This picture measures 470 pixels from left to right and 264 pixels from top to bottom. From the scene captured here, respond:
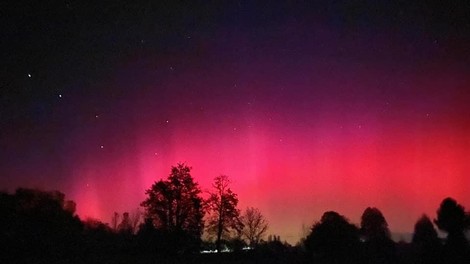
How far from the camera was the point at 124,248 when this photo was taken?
51.8m

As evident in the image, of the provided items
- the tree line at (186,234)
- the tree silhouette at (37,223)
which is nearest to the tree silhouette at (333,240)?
the tree line at (186,234)

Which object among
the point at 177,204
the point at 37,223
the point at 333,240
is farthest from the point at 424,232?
the point at 37,223

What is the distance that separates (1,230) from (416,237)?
47110 mm

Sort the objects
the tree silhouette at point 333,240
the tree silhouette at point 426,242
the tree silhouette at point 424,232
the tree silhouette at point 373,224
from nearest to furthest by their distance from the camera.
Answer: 1. the tree silhouette at point 426,242
2. the tree silhouette at point 424,232
3. the tree silhouette at point 333,240
4. the tree silhouette at point 373,224

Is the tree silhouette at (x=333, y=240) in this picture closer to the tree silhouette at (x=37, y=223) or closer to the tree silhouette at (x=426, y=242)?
the tree silhouette at (x=426, y=242)

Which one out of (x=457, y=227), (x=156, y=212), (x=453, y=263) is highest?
(x=156, y=212)

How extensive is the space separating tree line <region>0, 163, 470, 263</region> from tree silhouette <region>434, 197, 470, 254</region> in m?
0.10

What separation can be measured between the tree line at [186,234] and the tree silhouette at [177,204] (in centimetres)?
13

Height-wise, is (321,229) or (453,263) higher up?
(321,229)

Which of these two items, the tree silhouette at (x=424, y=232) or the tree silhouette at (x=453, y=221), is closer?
the tree silhouette at (x=453, y=221)

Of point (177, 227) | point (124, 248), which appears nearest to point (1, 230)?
point (124, 248)

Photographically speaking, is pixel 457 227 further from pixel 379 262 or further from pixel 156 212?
pixel 156 212

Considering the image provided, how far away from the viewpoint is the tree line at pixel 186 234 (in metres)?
48.2

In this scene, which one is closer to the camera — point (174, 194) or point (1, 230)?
point (1, 230)
